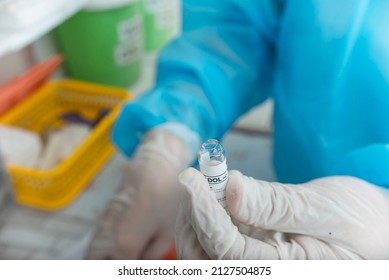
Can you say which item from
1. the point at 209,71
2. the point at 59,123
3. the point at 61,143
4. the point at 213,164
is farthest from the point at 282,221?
the point at 59,123

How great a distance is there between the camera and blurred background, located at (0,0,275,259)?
861mm

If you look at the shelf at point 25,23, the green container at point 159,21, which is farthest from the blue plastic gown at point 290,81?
the green container at point 159,21

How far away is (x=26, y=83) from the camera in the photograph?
1164 mm

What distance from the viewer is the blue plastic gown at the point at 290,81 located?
1.97ft

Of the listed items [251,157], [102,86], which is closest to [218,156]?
[251,157]

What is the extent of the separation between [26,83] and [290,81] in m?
0.73

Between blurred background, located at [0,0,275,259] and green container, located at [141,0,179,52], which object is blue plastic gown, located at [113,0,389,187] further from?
green container, located at [141,0,179,52]

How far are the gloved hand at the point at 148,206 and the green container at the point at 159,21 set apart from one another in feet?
2.18

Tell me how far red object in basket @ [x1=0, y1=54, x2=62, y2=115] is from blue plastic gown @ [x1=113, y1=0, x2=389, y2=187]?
456 mm

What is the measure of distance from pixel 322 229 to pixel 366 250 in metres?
0.05

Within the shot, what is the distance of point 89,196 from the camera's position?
1003mm

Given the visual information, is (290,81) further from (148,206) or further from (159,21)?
(159,21)

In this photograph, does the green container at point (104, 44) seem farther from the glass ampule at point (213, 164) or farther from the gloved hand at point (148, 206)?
the glass ampule at point (213, 164)

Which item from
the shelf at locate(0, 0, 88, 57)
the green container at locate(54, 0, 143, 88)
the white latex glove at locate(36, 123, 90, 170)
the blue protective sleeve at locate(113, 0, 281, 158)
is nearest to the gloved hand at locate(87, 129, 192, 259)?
the blue protective sleeve at locate(113, 0, 281, 158)
